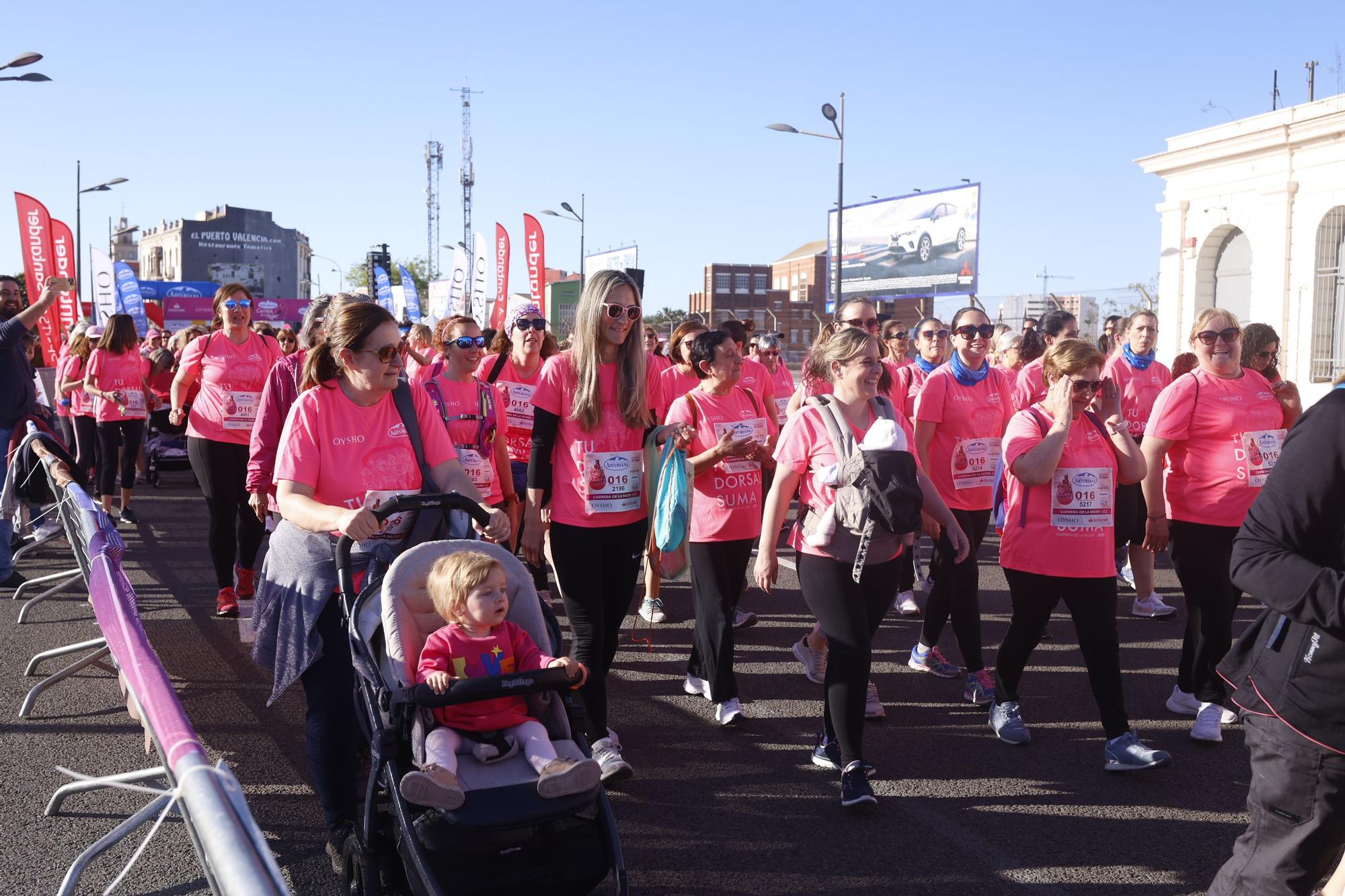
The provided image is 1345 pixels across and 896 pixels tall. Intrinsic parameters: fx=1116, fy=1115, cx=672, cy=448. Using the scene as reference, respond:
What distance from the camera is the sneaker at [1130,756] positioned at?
14.9ft

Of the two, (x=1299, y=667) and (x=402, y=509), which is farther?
(x=402, y=509)

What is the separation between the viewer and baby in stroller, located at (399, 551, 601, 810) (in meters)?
3.13

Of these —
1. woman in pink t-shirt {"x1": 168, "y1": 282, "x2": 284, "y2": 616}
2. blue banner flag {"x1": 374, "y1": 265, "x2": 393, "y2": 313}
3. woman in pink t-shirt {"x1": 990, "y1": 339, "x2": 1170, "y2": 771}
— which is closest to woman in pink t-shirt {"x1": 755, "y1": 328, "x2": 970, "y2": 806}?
woman in pink t-shirt {"x1": 990, "y1": 339, "x2": 1170, "y2": 771}

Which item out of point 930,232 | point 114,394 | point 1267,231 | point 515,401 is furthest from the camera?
point 930,232

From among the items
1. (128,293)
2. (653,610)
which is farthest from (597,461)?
(128,293)

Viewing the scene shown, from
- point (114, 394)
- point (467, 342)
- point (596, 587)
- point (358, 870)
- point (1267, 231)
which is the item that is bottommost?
→ point (358, 870)

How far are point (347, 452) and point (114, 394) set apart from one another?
7.58 m

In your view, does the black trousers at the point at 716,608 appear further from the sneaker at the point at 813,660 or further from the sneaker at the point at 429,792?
the sneaker at the point at 429,792

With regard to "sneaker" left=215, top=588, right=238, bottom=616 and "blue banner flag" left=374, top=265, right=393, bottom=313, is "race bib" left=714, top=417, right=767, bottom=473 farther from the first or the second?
"blue banner flag" left=374, top=265, right=393, bottom=313

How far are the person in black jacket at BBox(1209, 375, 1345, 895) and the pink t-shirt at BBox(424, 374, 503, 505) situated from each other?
14.4 feet

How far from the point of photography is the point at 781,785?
4527 mm

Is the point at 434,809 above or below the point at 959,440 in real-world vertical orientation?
below

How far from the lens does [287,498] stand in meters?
3.58

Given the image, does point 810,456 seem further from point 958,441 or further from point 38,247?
point 38,247
